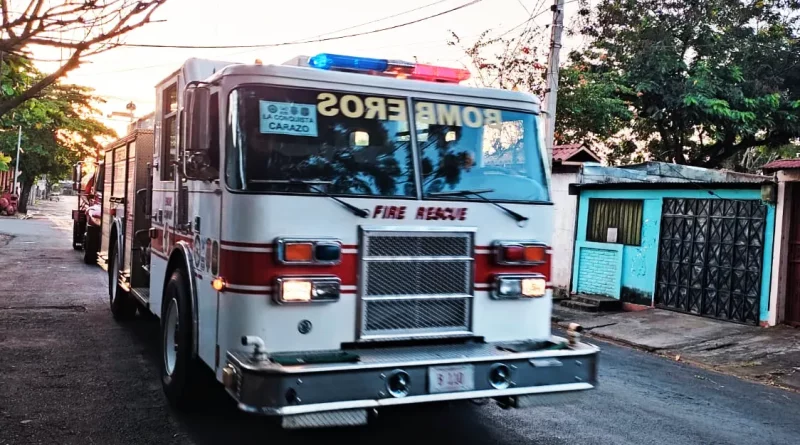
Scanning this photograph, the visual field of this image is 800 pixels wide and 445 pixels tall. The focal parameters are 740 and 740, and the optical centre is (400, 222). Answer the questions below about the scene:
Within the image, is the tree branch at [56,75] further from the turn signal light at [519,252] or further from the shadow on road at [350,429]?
the turn signal light at [519,252]

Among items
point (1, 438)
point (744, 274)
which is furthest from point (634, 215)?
point (1, 438)

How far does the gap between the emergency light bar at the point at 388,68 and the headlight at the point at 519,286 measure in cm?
151

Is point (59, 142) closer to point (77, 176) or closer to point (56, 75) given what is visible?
point (77, 176)

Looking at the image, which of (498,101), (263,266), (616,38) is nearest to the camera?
(263,266)

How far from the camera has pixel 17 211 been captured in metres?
41.0

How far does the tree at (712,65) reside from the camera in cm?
1962

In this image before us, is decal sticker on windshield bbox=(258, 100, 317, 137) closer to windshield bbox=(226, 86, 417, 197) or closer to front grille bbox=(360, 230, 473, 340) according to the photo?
windshield bbox=(226, 86, 417, 197)

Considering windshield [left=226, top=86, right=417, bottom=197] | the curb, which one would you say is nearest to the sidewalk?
the curb

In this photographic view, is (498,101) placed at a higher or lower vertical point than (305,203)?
higher

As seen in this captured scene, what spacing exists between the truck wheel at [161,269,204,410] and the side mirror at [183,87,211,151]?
119 cm

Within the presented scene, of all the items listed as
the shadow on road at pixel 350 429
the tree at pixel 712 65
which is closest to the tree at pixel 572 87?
the tree at pixel 712 65

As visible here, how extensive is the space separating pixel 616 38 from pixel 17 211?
34.1m

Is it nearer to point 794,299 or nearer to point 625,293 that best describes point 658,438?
point 794,299

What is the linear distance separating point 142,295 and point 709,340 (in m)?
7.39
